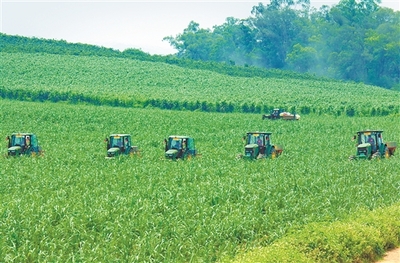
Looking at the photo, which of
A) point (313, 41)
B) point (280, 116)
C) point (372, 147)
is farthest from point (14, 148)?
point (313, 41)

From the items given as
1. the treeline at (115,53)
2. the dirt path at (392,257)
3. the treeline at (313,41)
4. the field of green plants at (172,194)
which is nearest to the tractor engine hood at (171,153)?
the field of green plants at (172,194)

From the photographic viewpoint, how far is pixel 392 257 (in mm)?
14844

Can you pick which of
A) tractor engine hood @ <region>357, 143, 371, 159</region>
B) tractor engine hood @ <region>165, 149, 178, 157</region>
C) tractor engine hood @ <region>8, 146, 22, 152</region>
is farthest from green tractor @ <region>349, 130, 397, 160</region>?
tractor engine hood @ <region>8, 146, 22, 152</region>

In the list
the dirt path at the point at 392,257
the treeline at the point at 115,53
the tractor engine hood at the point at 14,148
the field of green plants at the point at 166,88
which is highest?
the treeline at the point at 115,53

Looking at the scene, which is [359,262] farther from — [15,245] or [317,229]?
[15,245]

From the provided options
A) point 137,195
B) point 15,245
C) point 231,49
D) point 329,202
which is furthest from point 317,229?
point 231,49

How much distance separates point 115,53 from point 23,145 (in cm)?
6975

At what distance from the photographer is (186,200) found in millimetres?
16719

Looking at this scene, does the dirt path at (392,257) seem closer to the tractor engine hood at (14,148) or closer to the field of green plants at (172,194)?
the field of green plants at (172,194)

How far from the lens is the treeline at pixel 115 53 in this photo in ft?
297

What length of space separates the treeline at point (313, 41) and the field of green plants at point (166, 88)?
35091 mm

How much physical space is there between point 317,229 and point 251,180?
Result: 6028 millimetres

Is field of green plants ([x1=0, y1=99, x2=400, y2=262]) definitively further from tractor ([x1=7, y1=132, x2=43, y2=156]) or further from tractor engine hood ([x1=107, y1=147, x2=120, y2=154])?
tractor ([x1=7, y1=132, x2=43, y2=156])

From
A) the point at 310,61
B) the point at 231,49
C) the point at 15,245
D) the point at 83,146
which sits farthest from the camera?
the point at 231,49
